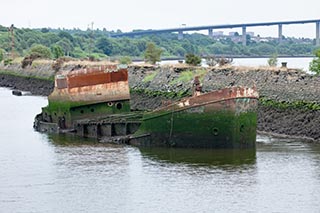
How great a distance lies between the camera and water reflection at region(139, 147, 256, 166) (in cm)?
2845

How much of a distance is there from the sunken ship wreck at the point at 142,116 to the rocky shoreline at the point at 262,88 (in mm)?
3789

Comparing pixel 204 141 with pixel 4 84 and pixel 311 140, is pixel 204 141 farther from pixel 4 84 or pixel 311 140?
pixel 4 84

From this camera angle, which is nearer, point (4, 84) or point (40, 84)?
point (40, 84)

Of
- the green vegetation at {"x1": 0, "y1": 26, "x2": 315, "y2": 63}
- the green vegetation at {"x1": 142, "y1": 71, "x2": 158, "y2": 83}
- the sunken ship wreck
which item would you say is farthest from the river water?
the green vegetation at {"x1": 0, "y1": 26, "x2": 315, "y2": 63}

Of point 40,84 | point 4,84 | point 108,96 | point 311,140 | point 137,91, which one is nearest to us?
point 311,140

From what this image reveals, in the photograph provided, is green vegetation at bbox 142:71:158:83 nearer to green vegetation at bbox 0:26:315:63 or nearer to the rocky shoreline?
the rocky shoreline

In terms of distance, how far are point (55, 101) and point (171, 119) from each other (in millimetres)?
9155

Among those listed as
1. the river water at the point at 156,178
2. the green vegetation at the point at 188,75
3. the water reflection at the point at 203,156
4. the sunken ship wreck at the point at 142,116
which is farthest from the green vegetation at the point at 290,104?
the green vegetation at the point at 188,75

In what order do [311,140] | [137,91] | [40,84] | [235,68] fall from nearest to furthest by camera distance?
[311,140]
[235,68]
[137,91]
[40,84]

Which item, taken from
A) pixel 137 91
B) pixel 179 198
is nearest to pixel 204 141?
pixel 179 198

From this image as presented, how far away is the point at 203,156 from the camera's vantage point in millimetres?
29484

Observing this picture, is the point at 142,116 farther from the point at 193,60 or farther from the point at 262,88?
the point at 193,60

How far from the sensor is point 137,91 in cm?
4941

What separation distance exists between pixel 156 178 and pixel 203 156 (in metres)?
4.03
